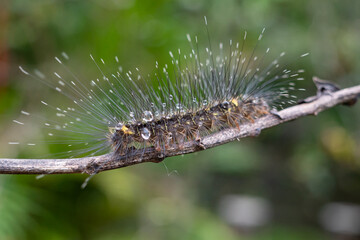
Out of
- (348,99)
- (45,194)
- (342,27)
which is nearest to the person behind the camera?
(348,99)

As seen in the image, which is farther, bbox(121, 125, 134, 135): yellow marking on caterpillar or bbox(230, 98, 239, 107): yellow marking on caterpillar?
bbox(230, 98, 239, 107): yellow marking on caterpillar

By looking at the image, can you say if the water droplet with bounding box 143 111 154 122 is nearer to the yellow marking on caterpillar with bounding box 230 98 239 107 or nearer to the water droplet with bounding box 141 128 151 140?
the water droplet with bounding box 141 128 151 140

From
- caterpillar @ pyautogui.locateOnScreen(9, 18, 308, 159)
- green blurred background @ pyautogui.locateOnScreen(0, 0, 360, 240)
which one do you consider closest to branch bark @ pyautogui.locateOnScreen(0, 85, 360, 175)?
caterpillar @ pyautogui.locateOnScreen(9, 18, 308, 159)

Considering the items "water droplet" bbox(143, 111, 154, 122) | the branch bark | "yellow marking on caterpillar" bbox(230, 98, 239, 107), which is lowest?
the branch bark

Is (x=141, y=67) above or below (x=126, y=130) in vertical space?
above

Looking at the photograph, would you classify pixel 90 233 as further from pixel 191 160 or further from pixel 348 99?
pixel 348 99

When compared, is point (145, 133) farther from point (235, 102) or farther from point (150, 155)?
point (235, 102)

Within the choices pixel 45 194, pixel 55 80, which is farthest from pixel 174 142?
pixel 55 80

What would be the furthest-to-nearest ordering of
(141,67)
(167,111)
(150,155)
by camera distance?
(141,67) < (167,111) < (150,155)

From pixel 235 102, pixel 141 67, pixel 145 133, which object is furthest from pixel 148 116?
pixel 141 67
